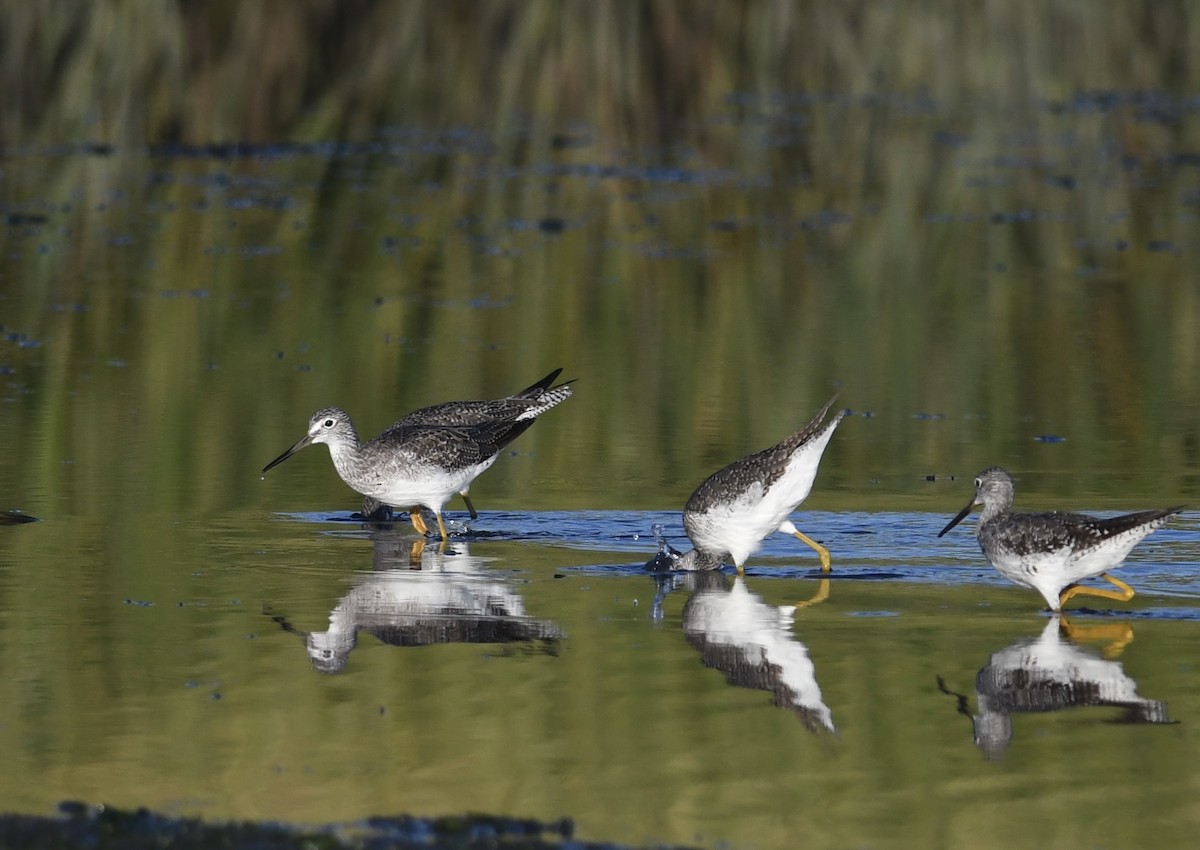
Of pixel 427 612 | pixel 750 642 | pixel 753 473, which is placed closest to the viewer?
pixel 750 642

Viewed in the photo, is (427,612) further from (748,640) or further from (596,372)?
(596,372)

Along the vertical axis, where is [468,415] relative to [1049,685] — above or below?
above

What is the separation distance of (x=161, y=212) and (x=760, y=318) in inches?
328

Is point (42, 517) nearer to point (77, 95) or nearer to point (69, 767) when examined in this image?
point (69, 767)

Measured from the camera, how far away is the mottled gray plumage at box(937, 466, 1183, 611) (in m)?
9.37

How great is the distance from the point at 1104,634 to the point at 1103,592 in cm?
62

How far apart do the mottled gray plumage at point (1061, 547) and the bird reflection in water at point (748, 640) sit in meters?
1.01

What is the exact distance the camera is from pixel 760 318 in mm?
17812

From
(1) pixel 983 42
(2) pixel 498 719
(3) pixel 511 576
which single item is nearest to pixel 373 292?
(3) pixel 511 576

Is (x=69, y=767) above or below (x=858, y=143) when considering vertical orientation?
below

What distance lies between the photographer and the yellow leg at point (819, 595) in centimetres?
995

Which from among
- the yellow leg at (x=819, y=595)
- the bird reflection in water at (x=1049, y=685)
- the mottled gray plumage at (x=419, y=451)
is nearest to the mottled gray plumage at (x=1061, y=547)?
the bird reflection in water at (x=1049, y=685)

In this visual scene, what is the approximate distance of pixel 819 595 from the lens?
10.1 m

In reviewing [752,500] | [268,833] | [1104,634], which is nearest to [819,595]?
[752,500]
